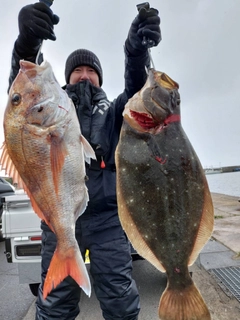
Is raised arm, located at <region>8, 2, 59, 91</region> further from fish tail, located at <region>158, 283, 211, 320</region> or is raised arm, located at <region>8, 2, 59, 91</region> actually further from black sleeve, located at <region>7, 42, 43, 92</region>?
fish tail, located at <region>158, 283, 211, 320</region>

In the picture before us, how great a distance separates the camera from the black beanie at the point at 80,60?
3.09 m

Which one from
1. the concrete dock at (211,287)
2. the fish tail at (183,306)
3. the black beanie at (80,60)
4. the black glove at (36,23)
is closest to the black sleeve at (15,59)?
the black glove at (36,23)

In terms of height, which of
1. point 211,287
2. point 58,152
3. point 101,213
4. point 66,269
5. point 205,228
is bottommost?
point 211,287

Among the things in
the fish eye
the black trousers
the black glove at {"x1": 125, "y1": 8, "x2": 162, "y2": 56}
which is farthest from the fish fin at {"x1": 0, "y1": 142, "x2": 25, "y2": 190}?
the black glove at {"x1": 125, "y1": 8, "x2": 162, "y2": 56}

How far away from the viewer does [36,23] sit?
2152mm

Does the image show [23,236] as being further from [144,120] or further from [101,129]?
[144,120]

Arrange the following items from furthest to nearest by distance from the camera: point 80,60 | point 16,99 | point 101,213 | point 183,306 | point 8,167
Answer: point 80,60 → point 101,213 → point 8,167 → point 16,99 → point 183,306

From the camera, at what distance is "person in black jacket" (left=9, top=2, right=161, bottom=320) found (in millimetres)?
2389

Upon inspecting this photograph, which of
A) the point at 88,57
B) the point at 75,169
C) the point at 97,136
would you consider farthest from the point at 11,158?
the point at 88,57

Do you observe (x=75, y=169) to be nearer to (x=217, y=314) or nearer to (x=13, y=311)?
(x=217, y=314)

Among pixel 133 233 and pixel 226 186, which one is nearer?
pixel 133 233

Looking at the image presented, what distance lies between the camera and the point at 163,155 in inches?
73.5

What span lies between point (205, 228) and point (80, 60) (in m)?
2.06

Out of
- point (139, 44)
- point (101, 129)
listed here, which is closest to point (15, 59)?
point (101, 129)
